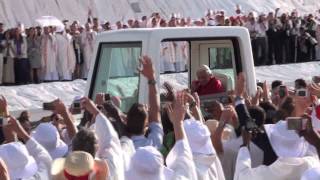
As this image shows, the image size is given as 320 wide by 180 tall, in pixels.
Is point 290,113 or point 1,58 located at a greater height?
point 290,113

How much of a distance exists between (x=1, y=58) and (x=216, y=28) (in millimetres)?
14506

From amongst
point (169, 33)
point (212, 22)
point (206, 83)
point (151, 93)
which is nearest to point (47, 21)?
point (212, 22)

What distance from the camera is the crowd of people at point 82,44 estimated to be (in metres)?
22.3

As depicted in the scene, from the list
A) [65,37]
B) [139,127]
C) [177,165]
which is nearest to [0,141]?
[139,127]

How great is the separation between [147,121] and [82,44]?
59.3 feet

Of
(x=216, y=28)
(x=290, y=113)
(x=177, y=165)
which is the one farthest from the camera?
(x=216, y=28)

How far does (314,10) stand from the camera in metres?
40.0

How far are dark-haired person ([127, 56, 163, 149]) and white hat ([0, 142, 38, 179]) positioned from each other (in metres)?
1.06

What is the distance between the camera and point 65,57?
23688 mm

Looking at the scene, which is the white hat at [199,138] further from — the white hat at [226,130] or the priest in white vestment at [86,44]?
the priest in white vestment at [86,44]

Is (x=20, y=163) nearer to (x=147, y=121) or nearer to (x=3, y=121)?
(x=3, y=121)

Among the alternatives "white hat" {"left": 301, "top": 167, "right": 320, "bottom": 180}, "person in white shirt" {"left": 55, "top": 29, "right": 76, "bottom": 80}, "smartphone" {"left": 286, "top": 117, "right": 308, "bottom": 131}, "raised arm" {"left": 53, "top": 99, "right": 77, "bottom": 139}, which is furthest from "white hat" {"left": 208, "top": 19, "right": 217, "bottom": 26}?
"white hat" {"left": 301, "top": 167, "right": 320, "bottom": 180}

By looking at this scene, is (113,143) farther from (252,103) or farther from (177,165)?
(252,103)

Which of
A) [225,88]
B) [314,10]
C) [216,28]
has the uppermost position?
[216,28]
